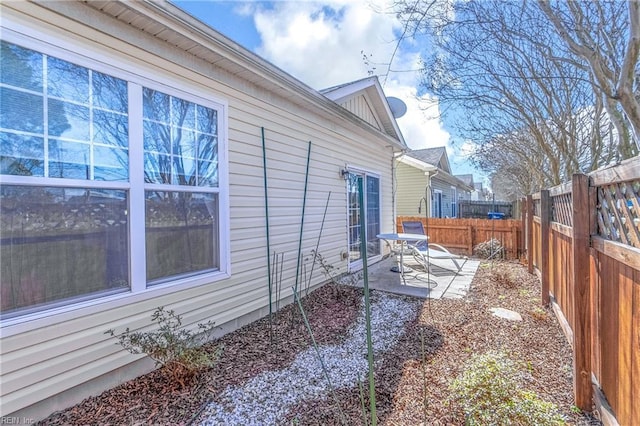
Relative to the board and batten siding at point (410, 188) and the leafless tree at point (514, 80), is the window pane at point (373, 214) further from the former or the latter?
the board and batten siding at point (410, 188)

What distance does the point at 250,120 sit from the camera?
162 inches

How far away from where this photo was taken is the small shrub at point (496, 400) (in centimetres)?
178

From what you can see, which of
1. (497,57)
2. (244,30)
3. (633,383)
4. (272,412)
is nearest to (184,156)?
(272,412)

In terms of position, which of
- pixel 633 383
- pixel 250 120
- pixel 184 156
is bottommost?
pixel 633 383

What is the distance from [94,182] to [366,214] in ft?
18.0

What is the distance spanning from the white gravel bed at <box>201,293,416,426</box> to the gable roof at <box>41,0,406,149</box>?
3.26 m

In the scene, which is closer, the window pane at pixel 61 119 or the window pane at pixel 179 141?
the window pane at pixel 61 119

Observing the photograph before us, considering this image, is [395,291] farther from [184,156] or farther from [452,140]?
[452,140]

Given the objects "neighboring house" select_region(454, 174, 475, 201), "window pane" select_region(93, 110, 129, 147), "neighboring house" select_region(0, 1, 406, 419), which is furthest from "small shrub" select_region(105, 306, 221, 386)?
"neighboring house" select_region(454, 174, 475, 201)

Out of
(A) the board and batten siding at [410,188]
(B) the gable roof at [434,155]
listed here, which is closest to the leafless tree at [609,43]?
(A) the board and batten siding at [410,188]

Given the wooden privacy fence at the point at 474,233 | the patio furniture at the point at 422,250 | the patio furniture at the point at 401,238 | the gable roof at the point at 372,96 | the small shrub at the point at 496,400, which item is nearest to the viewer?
the small shrub at the point at 496,400

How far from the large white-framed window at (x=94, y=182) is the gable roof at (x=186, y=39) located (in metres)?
0.34

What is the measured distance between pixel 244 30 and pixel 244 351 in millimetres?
A: 5024

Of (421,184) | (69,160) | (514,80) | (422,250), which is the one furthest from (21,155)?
(421,184)
